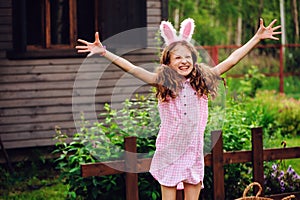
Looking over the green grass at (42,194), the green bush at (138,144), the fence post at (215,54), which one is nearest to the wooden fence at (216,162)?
the green bush at (138,144)

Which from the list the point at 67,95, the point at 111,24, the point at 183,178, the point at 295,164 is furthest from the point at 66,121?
the point at 183,178

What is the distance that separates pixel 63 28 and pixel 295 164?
3477mm

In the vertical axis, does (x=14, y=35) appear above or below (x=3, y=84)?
above

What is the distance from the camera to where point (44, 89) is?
819 cm

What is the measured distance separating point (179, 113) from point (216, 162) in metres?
1.48

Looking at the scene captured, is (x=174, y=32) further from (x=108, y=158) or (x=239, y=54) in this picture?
(x=108, y=158)

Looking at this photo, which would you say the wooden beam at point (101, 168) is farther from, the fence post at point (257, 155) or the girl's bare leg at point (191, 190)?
the fence post at point (257, 155)

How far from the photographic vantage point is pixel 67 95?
27.3 feet

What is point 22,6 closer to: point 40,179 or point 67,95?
point 67,95

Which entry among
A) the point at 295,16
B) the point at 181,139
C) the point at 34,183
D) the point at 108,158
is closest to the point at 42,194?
the point at 34,183

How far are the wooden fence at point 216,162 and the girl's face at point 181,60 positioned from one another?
1095 mm

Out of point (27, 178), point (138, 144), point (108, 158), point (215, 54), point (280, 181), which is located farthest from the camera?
point (215, 54)

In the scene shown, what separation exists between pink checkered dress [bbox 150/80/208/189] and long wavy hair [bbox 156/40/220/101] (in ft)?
0.14

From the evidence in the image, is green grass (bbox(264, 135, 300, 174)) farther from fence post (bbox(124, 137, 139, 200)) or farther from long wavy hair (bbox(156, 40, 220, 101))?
long wavy hair (bbox(156, 40, 220, 101))
